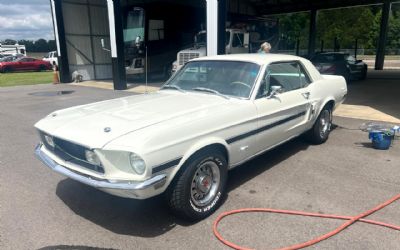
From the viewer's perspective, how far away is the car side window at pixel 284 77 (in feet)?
14.3

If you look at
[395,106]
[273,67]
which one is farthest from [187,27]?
[273,67]

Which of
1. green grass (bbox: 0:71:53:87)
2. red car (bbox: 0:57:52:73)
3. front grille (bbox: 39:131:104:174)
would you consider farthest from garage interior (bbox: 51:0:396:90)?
red car (bbox: 0:57:52:73)

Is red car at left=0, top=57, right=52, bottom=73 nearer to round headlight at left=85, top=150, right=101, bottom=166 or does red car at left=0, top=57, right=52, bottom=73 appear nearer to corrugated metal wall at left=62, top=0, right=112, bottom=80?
corrugated metal wall at left=62, top=0, right=112, bottom=80

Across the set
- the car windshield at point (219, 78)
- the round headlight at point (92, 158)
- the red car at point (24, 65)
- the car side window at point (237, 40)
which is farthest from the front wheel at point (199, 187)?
the red car at point (24, 65)

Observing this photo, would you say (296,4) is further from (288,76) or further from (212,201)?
(212,201)

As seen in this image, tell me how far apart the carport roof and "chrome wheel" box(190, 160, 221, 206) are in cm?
2361

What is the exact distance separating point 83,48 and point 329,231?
59.8 feet

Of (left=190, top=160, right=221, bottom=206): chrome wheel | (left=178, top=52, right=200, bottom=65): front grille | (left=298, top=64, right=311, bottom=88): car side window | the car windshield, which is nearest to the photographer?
(left=190, top=160, right=221, bottom=206): chrome wheel

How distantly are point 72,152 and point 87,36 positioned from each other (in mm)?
17316

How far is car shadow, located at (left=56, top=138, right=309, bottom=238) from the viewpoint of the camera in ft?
11.1

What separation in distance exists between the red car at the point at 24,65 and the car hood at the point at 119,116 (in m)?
29.0

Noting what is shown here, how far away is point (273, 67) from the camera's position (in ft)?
15.2

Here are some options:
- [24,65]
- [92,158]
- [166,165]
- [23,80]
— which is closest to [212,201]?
[166,165]

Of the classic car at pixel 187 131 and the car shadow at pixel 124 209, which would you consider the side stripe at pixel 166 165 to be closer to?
the classic car at pixel 187 131
